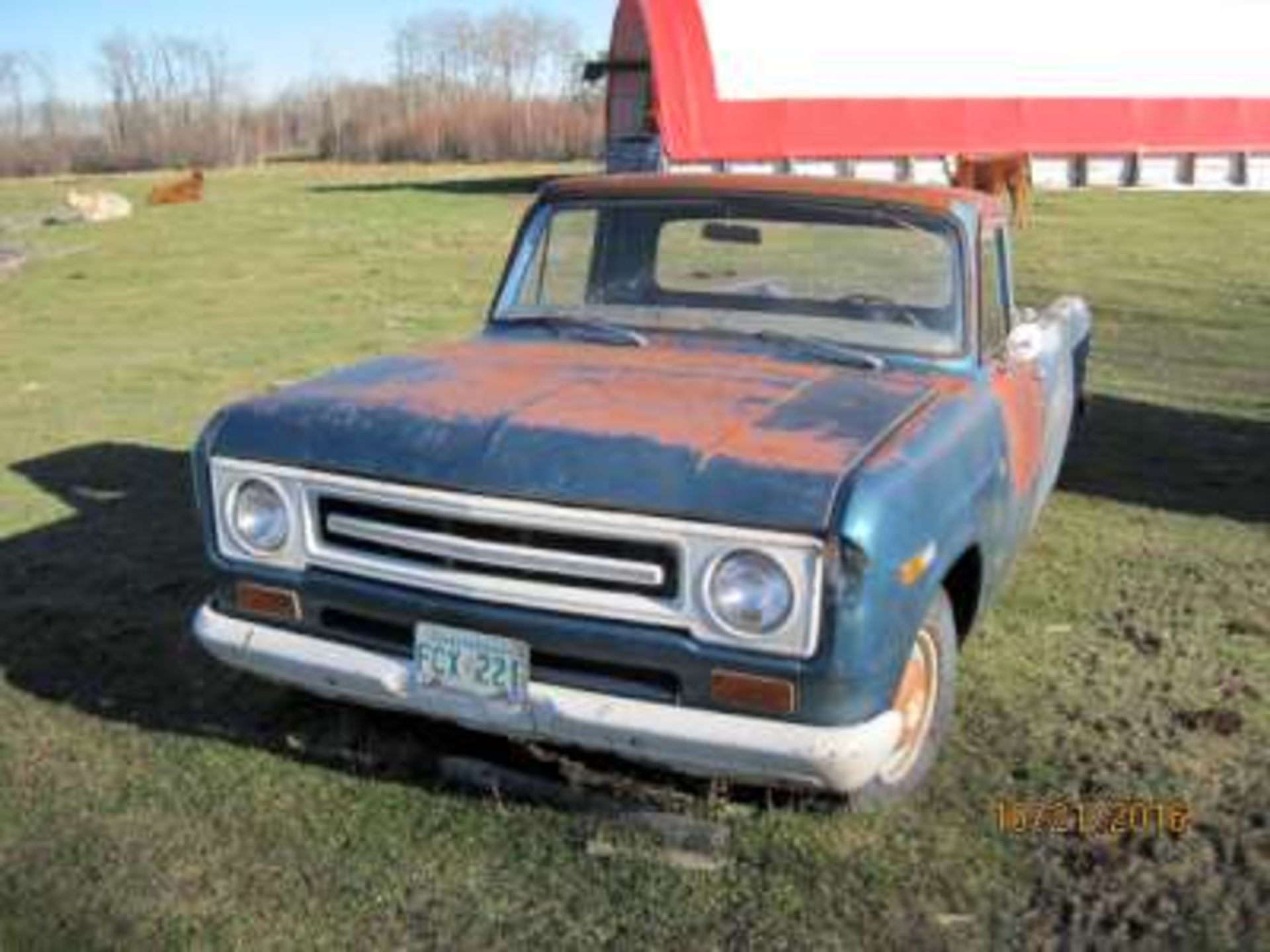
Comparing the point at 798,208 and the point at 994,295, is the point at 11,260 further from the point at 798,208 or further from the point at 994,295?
the point at 994,295

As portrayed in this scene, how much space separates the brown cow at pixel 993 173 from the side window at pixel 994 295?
15.5 metres

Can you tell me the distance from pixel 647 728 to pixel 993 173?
18.3 m

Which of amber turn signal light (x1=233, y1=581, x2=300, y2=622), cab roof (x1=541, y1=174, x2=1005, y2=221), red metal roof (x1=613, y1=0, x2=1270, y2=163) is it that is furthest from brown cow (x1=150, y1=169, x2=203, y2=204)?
amber turn signal light (x1=233, y1=581, x2=300, y2=622)

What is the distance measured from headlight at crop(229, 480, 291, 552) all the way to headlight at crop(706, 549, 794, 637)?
1.21 m

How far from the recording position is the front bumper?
323cm

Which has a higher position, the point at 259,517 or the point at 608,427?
the point at 608,427

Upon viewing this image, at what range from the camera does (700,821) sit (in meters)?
3.68

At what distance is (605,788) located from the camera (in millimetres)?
3896

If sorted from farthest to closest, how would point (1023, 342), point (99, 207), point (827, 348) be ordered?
point (99, 207) → point (1023, 342) → point (827, 348)

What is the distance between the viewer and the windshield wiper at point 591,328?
14.8 ft

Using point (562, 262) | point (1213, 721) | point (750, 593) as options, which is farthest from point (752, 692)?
point (562, 262)

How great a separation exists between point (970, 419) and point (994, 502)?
0.96ft

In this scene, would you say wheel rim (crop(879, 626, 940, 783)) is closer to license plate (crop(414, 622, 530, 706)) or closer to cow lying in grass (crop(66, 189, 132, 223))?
license plate (crop(414, 622, 530, 706))
